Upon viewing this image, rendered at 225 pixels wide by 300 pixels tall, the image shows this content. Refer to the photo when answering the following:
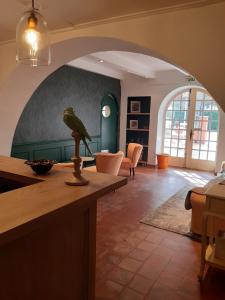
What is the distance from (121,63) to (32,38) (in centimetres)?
429

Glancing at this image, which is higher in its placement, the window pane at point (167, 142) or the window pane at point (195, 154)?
the window pane at point (167, 142)

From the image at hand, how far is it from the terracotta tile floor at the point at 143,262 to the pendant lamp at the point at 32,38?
2047mm

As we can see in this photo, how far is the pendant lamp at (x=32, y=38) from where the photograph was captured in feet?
5.96

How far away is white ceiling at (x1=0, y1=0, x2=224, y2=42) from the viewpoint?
227cm

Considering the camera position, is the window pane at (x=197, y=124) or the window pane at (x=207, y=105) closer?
the window pane at (x=207, y=105)

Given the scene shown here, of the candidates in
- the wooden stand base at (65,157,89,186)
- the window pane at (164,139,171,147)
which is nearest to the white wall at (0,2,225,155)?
the wooden stand base at (65,157,89,186)

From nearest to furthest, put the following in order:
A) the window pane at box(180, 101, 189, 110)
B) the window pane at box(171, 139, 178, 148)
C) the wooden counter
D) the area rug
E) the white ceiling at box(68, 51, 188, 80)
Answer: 1. the wooden counter
2. the area rug
3. the white ceiling at box(68, 51, 188, 80)
4. the window pane at box(180, 101, 189, 110)
5. the window pane at box(171, 139, 178, 148)

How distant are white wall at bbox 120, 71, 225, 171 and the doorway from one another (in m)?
0.23

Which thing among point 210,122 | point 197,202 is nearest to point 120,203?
point 197,202

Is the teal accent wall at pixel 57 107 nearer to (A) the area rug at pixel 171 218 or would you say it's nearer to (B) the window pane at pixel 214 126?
(A) the area rug at pixel 171 218

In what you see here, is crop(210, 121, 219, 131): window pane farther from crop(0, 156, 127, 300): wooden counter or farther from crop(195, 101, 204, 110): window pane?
crop(0, 156, 127, 300): wooden counter

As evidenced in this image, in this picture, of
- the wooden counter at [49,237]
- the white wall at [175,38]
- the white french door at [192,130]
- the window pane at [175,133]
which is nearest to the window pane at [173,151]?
the white french door at [192,130]

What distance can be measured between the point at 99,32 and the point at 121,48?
355mm

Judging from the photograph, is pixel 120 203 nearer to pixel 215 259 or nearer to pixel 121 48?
pixel 215 259
